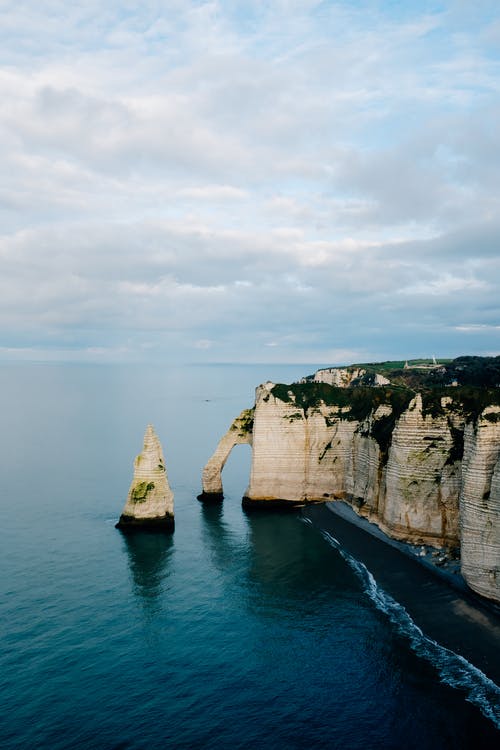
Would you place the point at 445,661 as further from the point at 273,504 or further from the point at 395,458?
the point at 273,504

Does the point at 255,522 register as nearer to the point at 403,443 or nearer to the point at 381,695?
the point at 403,443

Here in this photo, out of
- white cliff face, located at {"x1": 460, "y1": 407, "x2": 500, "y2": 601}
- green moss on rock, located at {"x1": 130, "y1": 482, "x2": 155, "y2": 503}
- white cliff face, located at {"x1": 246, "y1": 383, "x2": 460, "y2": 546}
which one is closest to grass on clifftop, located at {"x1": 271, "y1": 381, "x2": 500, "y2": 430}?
white cliff face, located at {"x1": 246, "y1": 383, "x2": 460, "y2": 546}

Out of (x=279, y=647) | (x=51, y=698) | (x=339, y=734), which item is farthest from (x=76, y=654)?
(x=339, y=734)

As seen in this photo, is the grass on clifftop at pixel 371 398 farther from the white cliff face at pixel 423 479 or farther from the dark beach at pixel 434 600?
the dark beach at pixel 434 600

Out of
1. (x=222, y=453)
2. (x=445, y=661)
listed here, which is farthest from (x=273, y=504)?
(x=445, y=661)

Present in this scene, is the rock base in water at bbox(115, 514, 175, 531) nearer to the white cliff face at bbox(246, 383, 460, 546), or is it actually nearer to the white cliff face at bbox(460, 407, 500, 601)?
the white cliff face at bbox(246, 383, 460, 546)

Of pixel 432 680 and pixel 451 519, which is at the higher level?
pixel 451 519
